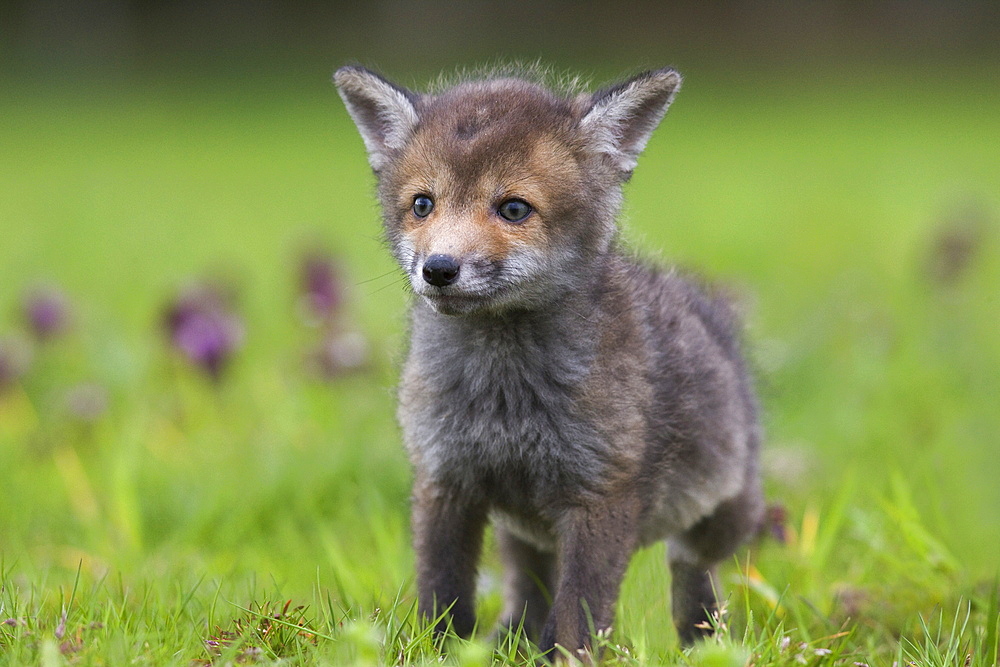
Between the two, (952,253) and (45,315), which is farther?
(952,253)

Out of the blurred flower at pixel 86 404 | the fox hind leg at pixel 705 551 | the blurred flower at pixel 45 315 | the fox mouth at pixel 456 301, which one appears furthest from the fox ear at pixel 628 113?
the blurred flower at pixel 45 315

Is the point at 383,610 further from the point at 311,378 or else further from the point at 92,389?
the point at 92,389

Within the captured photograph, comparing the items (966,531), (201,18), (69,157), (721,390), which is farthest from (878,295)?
(201,18)

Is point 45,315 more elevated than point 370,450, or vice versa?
point 45,315

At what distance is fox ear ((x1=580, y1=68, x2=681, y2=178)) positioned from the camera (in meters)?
3.52

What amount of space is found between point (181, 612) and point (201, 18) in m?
24.2

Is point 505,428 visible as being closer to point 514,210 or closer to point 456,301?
point 456,301

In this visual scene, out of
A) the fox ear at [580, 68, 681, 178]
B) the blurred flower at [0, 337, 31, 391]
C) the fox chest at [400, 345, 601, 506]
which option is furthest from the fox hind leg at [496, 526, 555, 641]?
the blurred flower at [0, 337, 31, 391]

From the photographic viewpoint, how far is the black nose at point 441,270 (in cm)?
312

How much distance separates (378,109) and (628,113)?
0.78m

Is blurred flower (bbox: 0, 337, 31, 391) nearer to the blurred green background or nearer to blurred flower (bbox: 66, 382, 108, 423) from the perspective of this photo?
the blurred green background

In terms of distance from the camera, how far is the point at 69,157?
648 inches

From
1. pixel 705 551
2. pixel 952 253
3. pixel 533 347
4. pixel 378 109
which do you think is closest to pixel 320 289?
pixel 378 109

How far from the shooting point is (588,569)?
3.32 meters
